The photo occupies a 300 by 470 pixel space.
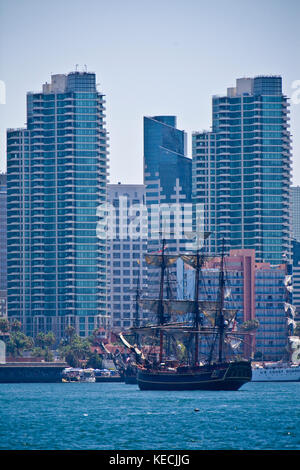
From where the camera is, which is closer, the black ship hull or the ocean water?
the ocean water

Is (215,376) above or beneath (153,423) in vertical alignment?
beneath

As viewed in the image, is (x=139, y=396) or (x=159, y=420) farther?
(x=139, y=396)

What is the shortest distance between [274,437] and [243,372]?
86793mm

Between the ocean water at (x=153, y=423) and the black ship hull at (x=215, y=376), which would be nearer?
the ocean water at (x=153, y=423)

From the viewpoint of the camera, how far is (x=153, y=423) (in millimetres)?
122125

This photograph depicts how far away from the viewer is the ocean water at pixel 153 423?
101375 millimetres

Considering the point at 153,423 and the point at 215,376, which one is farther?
the point at 215,376

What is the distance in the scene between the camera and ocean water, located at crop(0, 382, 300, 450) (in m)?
101
